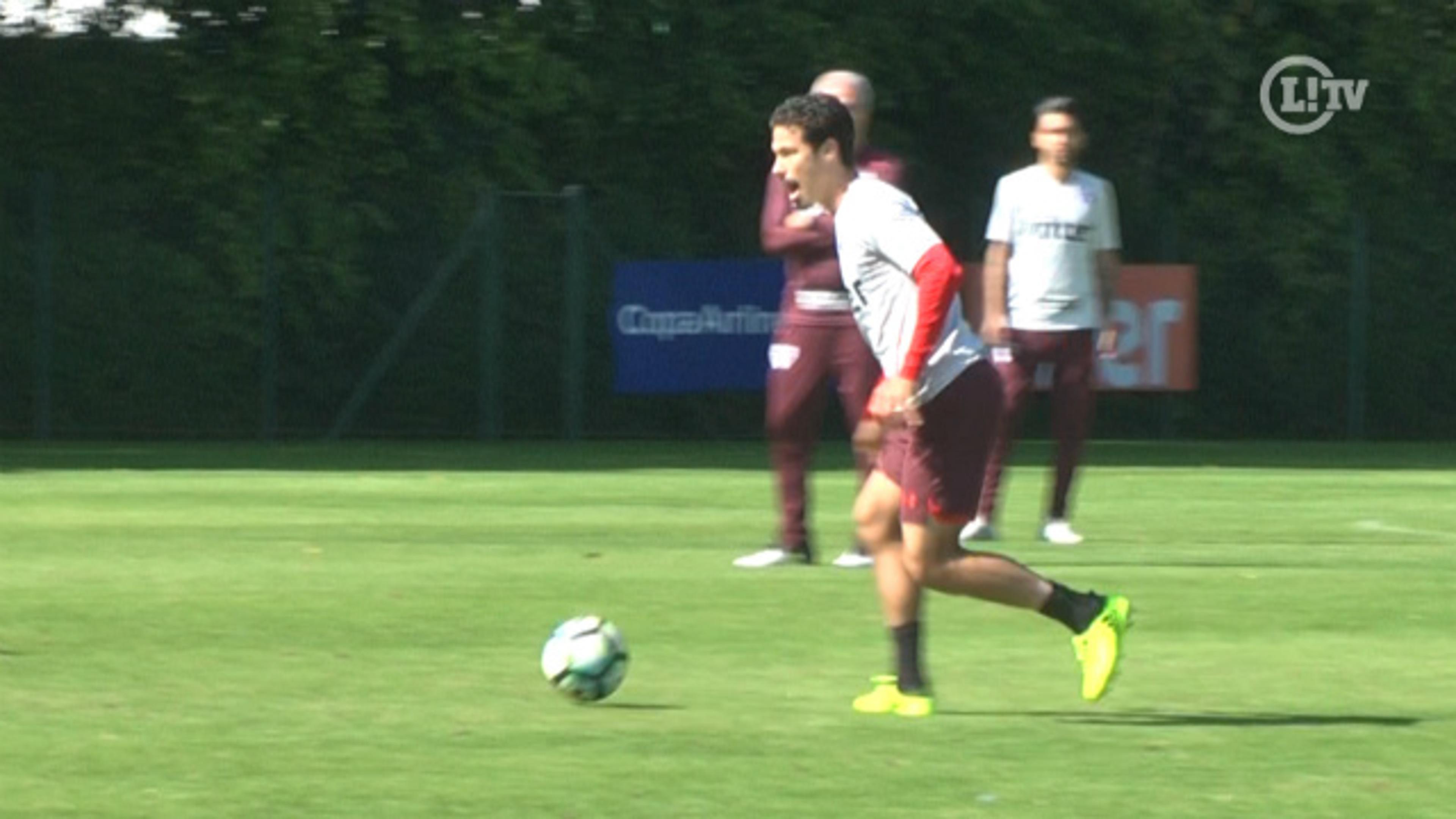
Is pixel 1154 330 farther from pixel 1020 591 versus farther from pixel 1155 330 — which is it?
pixel 1020 591

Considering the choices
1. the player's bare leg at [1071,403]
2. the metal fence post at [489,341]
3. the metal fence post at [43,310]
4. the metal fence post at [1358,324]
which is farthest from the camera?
the metal fence post at [1358,324]

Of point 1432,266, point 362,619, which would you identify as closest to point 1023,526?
point 362,619

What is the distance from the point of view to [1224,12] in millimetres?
32375

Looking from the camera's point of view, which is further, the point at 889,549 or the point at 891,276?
the point at 889,549

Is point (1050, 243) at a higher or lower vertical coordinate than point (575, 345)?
higher

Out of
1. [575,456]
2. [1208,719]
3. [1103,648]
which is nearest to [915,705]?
[1103,648]

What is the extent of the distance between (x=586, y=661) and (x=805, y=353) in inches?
171

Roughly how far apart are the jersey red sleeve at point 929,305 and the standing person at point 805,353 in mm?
4017

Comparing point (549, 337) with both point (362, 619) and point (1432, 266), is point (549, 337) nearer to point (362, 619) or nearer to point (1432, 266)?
point (1432, 266)

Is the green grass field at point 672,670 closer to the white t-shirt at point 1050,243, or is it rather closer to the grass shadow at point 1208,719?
the grass shadow at point 1208,719
